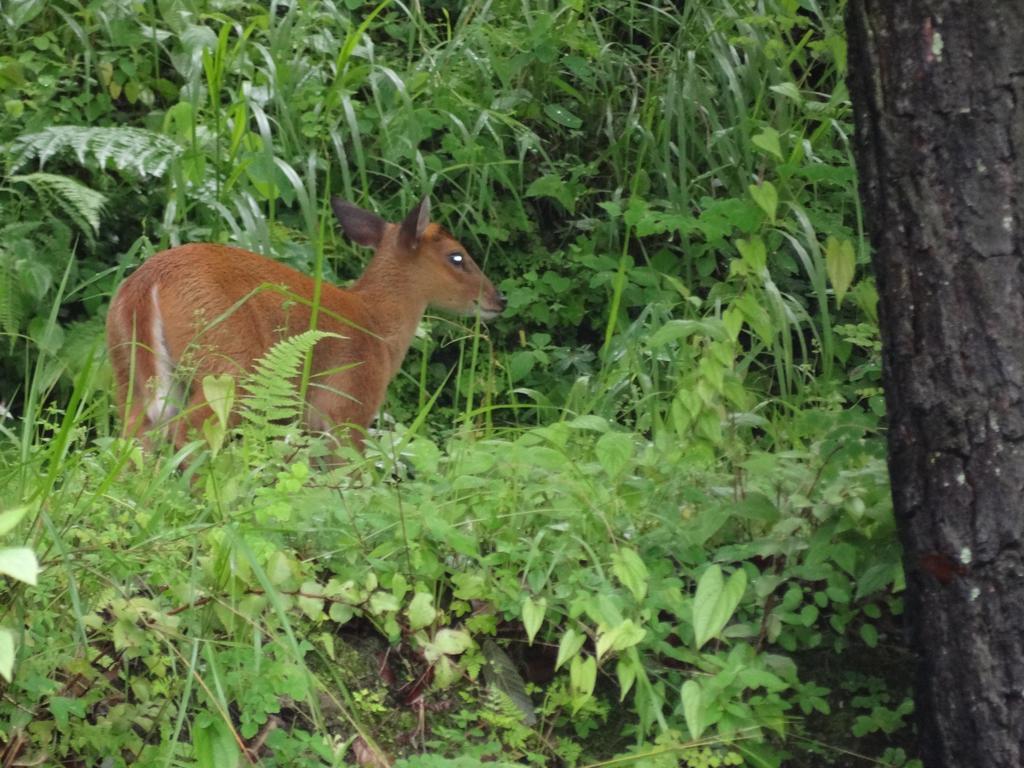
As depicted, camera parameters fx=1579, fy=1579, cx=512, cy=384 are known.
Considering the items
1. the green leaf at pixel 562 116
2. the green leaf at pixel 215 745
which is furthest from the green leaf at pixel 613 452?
the green leaf at pixel 562 116

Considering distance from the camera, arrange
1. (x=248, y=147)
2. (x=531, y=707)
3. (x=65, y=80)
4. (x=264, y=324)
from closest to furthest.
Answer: (x=531, y=707) → (x=264, y=324) → (x=248, y=147) → (x=65, y=80)

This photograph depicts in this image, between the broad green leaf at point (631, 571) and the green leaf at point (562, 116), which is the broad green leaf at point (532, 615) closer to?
the broad green leaf at point (631, 571)

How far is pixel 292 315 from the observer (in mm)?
Answer: 5715

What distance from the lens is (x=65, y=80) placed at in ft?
24.0

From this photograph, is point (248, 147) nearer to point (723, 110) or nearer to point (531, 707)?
point (723, 110)

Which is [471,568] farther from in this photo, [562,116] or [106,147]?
[562,116]

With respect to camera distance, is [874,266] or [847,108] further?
[847,108]

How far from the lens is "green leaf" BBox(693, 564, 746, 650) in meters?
3.26

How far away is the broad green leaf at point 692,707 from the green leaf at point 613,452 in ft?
2.00

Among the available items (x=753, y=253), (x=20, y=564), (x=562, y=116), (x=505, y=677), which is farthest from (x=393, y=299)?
(x=20, y=564)

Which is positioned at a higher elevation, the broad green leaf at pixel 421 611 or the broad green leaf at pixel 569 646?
the broad green leaf at pixel 569 646

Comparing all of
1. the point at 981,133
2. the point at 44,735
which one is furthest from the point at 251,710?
the point at 981,133

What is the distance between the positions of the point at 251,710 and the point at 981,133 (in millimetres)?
1775

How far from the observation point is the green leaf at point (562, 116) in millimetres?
7586
